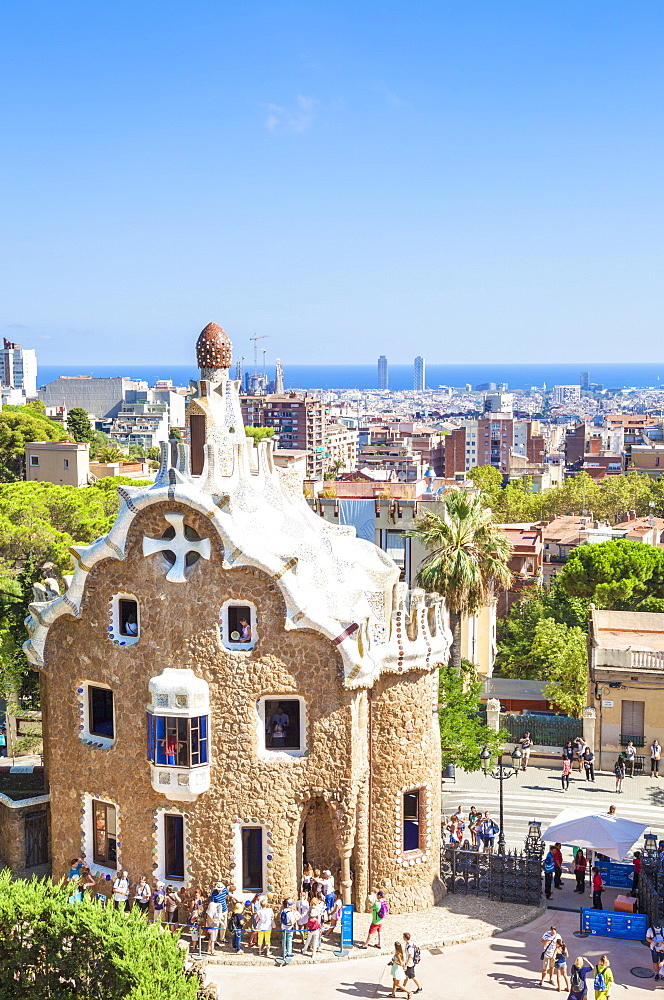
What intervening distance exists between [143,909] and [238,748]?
476 cm

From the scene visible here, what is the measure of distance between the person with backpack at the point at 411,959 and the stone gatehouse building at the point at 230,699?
376 cm

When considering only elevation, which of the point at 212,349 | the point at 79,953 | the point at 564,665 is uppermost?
the point at 212,349

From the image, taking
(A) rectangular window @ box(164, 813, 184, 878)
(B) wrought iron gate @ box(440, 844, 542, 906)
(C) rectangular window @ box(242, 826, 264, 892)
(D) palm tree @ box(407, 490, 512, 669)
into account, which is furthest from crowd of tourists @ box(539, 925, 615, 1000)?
(D) palm tree @ box(407, 490, 512, 669)

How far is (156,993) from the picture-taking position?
21219mm

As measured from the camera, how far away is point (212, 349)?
30.6 meters

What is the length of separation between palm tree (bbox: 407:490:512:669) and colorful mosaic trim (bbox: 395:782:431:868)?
584 inches

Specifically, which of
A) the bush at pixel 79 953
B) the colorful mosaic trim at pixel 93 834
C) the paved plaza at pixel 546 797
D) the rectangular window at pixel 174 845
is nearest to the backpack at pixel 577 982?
the bush at pixel 79 953

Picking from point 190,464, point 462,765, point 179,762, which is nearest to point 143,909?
point 179,762

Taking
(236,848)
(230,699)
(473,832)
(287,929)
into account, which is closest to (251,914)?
(287,929)

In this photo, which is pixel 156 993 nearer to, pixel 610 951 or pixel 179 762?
pixel 179 762

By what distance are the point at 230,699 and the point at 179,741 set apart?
163 cm

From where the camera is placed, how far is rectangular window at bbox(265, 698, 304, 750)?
28359 millimetres

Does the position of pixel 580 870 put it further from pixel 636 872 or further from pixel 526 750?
pixel 526 750

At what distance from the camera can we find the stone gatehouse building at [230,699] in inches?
1091
